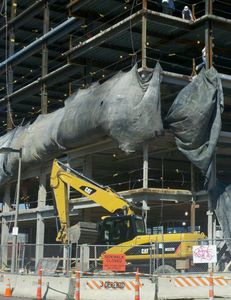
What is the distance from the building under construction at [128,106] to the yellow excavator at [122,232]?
2250mm

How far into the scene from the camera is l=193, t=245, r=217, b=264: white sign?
60.0 ft

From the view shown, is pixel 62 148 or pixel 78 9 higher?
pixel 78 9

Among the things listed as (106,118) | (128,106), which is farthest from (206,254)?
(106,118)

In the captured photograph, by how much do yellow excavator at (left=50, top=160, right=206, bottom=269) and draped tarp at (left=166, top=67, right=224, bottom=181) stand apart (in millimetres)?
3905

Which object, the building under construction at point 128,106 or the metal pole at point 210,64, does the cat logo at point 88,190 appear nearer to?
the building under construction at point 128,106


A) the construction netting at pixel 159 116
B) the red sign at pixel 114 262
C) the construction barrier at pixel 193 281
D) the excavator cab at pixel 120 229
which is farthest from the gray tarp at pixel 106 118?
the construction barrier at pixel 193 281

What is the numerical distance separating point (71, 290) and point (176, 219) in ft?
73.8

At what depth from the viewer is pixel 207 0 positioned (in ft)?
98.5

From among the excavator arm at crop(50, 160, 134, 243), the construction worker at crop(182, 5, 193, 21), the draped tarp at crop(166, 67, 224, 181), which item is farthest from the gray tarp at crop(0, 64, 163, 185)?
the construction worker at crop(182, 5, 193, 21)

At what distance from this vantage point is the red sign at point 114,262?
20.2 metres

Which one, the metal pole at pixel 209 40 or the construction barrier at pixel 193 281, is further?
the metal pole at pixel 209 40

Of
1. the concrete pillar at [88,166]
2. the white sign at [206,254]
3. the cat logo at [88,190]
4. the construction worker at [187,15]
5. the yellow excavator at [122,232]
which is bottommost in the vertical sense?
the white sign at [206,254]

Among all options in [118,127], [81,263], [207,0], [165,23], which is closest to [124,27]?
[165,23]

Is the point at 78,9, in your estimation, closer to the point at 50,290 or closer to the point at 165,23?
the point at 165,23
